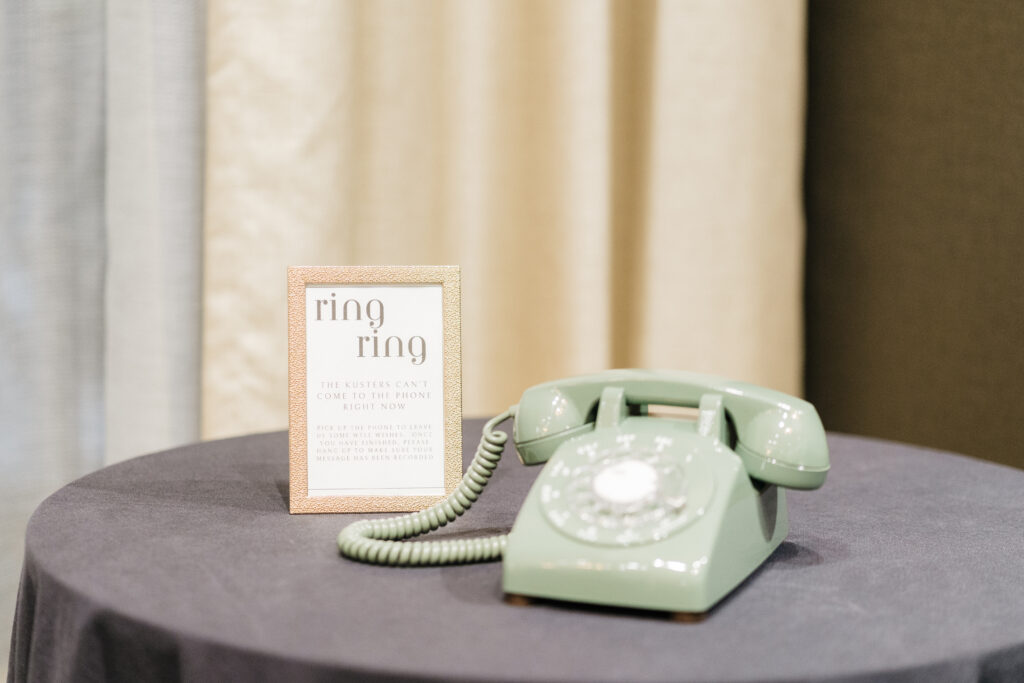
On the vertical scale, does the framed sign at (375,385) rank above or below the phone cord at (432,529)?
above

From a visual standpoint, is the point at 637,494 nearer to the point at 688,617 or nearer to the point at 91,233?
the point at 688,617

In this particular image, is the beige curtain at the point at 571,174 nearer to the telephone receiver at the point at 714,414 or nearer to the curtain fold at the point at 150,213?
the curtain fold at the point at 150,213

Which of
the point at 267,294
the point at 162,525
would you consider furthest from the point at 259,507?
the point at 267,294

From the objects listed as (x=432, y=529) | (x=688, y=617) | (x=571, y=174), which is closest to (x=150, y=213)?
(x=571, y=174)

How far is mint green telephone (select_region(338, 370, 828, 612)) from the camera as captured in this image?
0.64m

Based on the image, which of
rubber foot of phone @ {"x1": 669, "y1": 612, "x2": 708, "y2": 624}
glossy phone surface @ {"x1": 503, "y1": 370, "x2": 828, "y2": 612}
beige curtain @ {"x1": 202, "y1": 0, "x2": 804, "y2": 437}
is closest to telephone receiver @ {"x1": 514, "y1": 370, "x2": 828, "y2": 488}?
glossy phone surface @ {"x1": 503, "y1": 370, "x2": 828, "y2": 612}

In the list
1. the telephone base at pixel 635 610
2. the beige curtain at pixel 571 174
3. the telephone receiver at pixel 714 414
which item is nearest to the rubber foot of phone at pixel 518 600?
the telephone base at pixel 635 610

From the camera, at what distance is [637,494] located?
70 centimetres

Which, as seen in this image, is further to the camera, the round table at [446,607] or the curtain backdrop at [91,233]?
the curtain backdrop at [91,233]

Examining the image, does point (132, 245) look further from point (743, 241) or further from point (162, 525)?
point (743, 241)

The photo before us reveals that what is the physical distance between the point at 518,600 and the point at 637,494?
107mm

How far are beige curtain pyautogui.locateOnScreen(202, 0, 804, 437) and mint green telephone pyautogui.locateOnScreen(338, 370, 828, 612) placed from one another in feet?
2.63

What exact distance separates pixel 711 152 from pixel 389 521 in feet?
3.53

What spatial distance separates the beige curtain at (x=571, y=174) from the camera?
1636mm
